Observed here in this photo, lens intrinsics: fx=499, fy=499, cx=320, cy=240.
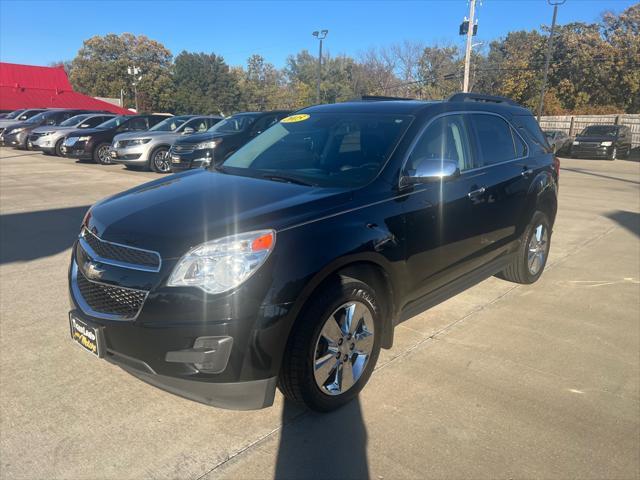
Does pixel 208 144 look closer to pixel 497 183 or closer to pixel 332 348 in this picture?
pixel 497 183

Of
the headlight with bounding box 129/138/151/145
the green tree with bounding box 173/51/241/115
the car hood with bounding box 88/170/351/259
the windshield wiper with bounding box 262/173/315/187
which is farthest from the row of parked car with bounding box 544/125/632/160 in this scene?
the green tree with bounding box 173/51/241/115

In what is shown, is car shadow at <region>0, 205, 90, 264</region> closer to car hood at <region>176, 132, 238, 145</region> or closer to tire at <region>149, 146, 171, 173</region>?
car hood at <region>176, 132, 238, 145</region>

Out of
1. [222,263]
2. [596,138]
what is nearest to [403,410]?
[222,263]

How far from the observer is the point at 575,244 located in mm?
7070

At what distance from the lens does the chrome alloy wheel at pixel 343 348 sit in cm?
277

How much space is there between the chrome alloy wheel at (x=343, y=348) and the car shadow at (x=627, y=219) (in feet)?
21.6

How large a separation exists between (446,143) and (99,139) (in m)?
14.9

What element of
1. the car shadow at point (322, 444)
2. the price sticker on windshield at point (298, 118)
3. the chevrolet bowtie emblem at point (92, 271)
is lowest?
the car shadow at point (322, 444)

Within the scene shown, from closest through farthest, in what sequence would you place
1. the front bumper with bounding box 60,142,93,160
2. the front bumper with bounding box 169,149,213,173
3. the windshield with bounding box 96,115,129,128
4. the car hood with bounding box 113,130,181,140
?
the front bumper with bounding box 169,149,213,173, the car hood with bounding box 113,130,181,140, the front bumper with bounding box 60,142,93,160, the windshield with bounding box 96,115,129,128

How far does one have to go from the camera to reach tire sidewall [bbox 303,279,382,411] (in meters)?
2.62

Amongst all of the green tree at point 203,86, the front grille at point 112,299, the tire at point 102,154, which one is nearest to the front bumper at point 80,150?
the tire at point 102,154

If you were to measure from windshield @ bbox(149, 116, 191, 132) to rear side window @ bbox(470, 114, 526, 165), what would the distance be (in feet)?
40.0

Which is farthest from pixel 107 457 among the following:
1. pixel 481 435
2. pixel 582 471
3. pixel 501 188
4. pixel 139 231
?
pixel 501 188

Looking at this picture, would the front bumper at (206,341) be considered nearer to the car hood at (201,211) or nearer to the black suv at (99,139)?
the car hood at (201,211)
